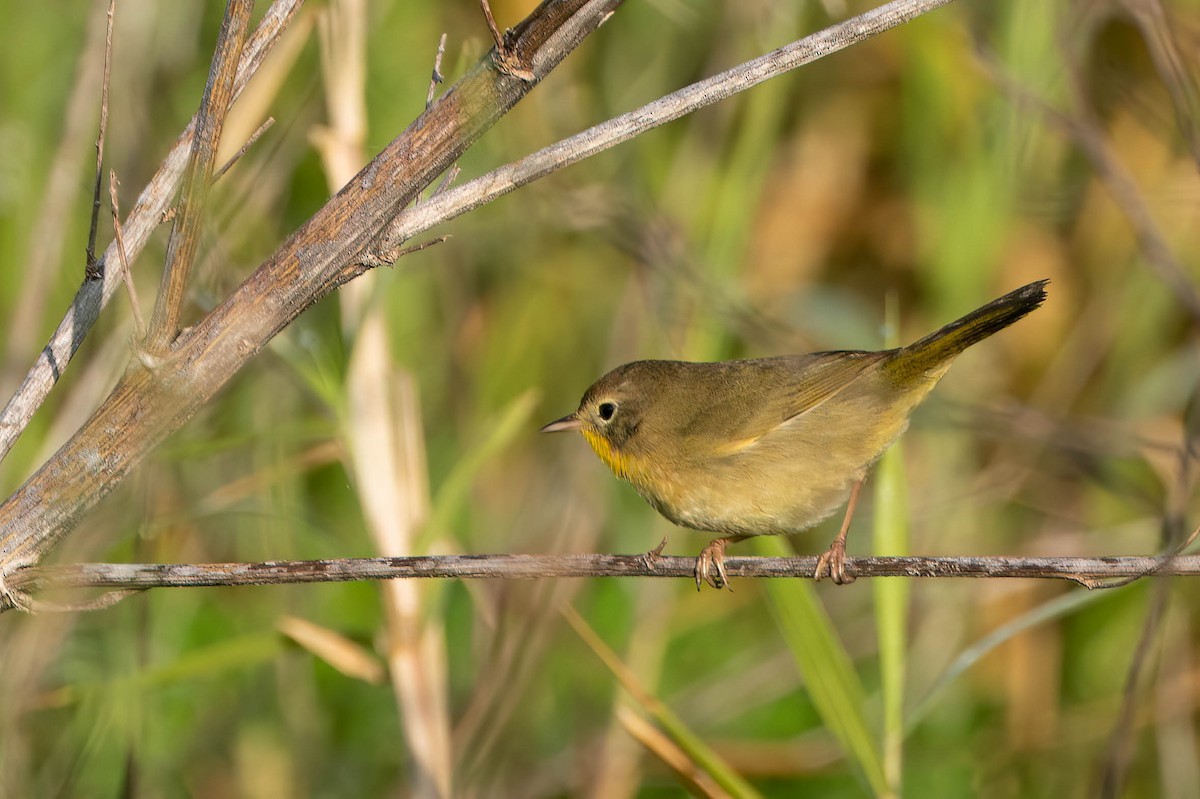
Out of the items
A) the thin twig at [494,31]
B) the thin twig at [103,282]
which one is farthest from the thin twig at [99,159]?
the thin twig at [494,31]

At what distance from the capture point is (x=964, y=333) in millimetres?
2592

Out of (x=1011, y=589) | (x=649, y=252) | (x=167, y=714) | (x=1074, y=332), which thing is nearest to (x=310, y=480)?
(x=167, y=714)

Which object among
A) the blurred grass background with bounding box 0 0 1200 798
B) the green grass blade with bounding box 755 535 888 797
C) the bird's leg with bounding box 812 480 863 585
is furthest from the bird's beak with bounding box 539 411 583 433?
the green grass blade with bounding box 755 535 888 797

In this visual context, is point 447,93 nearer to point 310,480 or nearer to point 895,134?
point 310,480

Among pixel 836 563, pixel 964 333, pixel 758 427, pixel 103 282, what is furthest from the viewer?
pixel 758 427

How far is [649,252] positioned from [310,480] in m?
1.80

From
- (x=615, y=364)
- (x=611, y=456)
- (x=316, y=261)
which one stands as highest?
(x=615, y=364)

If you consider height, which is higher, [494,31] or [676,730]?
[494,31]

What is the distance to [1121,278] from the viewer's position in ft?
14.0

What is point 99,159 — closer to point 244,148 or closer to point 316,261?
point 244,148

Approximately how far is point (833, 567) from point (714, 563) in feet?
0.73

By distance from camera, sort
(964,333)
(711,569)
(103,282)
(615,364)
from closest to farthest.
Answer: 1. (103,282)
2. (711,569)
3. (964,333)
4. (615,364)

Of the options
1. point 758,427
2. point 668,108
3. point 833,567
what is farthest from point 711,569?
point 668,108

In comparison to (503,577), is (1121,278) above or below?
above
